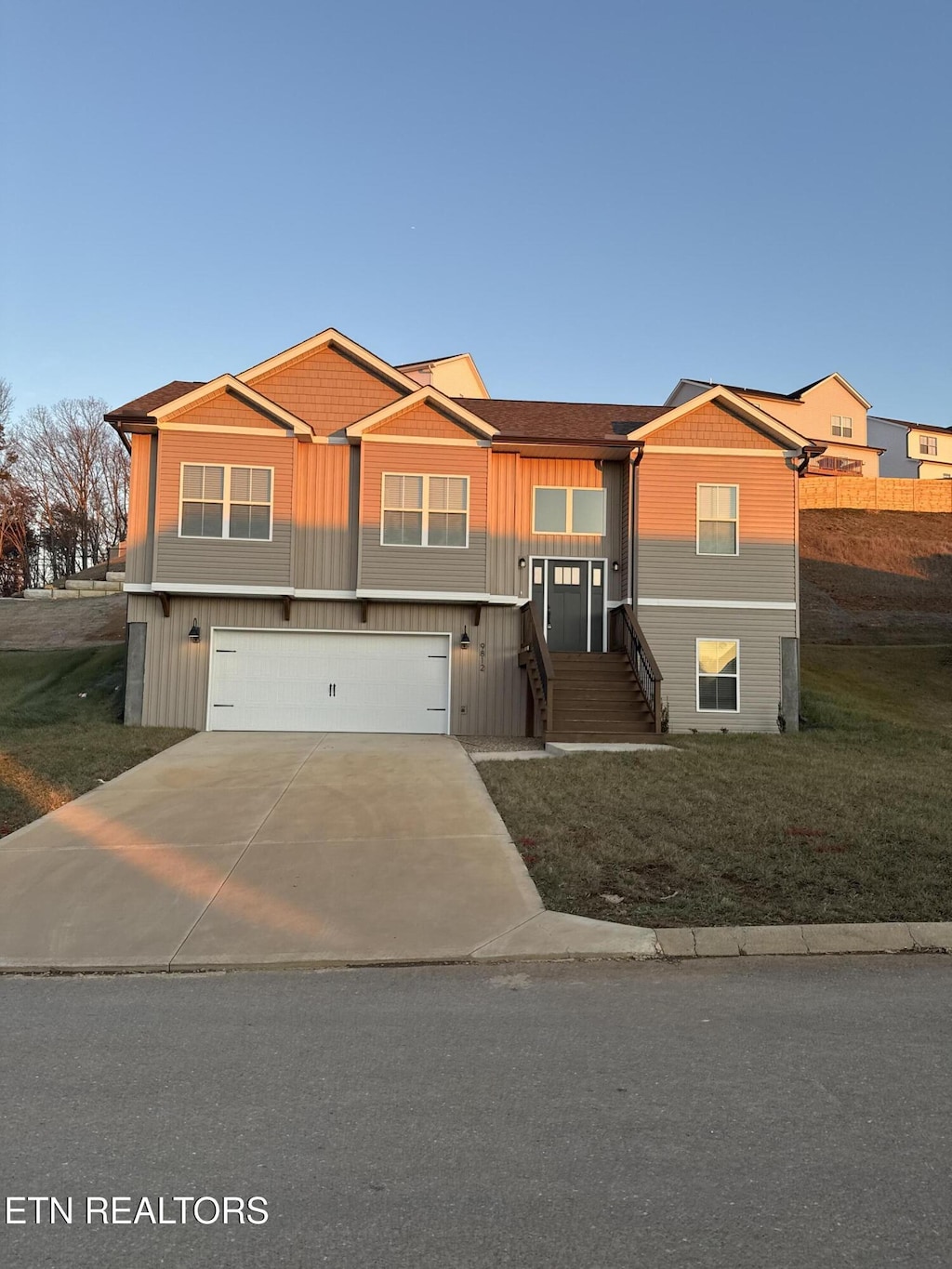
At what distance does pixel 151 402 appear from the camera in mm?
17766

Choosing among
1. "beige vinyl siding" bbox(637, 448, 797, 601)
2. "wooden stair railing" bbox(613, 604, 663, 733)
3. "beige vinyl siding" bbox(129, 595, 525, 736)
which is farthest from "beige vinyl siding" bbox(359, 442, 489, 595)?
"beige vinyl siding" bbox(637, 448, 797, 601)

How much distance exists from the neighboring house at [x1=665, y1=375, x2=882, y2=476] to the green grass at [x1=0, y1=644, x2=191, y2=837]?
40200 millimetres

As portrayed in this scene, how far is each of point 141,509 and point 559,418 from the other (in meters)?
8.72

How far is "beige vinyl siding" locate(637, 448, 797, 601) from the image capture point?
690 inches

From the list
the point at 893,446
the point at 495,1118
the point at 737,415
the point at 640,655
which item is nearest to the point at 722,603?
the point at 640,655

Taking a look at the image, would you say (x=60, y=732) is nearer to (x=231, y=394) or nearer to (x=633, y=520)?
(x=231, y=394)

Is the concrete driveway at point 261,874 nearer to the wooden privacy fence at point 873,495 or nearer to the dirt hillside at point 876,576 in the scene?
the dirt hillside at point 876,576

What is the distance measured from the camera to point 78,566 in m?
55.8

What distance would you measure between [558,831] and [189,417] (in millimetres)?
11644

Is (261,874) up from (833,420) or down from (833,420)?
down

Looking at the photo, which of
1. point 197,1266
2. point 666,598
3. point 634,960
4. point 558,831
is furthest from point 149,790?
point 666,598

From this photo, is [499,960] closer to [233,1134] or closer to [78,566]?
[233,1134]

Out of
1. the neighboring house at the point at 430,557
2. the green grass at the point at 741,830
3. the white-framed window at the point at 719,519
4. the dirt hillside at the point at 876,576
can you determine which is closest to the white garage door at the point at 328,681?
the neighboring house at the point at 430,557
